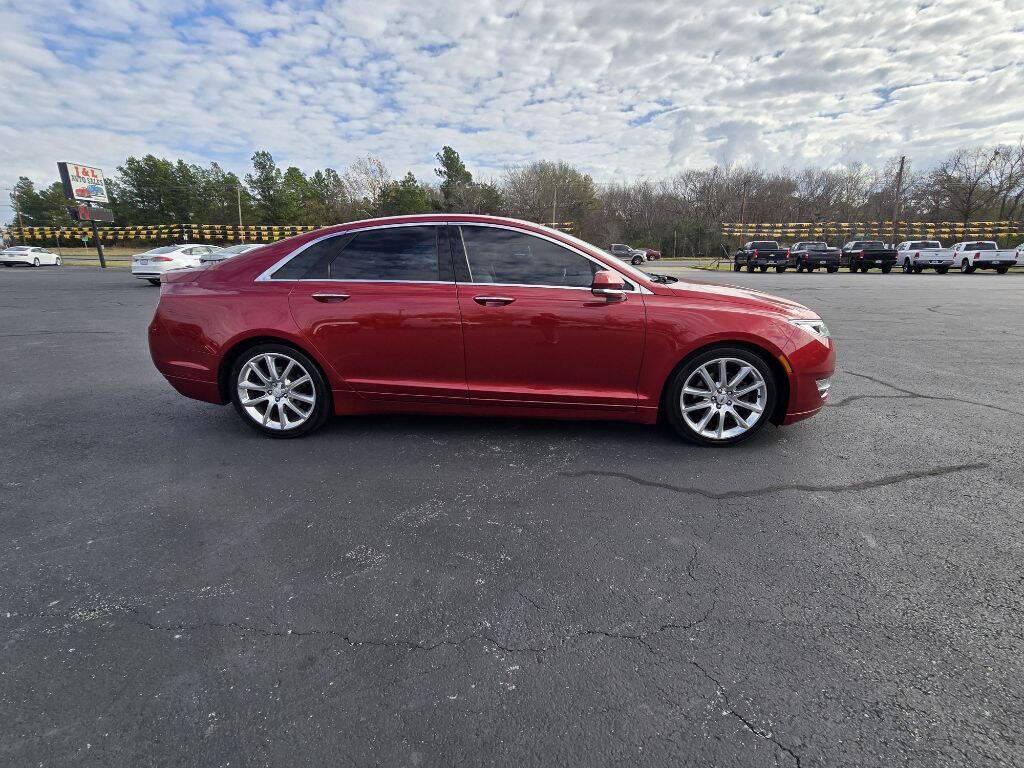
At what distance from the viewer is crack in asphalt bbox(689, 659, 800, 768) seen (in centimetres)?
152

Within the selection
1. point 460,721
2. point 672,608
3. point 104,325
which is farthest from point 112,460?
point 104,325

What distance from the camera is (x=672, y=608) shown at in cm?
211

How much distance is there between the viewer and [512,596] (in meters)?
2.19

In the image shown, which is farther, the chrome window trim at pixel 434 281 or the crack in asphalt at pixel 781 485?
the chrome window trim at pixel 434 281

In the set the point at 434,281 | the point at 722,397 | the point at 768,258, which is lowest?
the point at 722,397

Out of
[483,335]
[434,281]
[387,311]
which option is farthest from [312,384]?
[483,335]

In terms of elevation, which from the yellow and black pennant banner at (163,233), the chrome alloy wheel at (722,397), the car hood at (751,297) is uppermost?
the yellow and black pennant banner at (163,233)

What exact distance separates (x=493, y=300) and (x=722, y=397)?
5.87 ft

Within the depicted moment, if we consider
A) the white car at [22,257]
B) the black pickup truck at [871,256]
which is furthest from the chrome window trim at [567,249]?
the white car at [22,257]

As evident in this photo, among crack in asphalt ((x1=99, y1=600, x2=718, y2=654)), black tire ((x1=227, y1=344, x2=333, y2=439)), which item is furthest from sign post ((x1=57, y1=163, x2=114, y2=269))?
crack in asphalt ((x1=99, y1=600, x2=718, y2=654))

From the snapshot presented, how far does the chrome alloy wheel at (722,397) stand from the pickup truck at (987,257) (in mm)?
34150

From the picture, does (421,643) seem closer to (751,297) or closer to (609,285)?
(609,285)

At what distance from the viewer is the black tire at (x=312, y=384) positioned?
3865mm

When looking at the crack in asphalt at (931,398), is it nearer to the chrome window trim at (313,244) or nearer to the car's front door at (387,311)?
the car's front door at (387,311)
